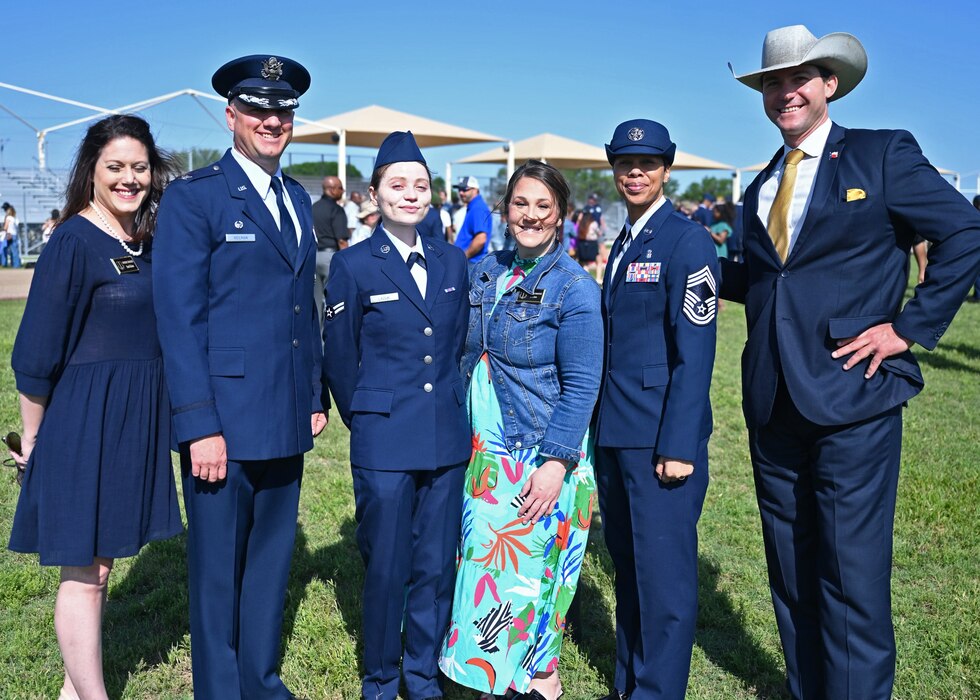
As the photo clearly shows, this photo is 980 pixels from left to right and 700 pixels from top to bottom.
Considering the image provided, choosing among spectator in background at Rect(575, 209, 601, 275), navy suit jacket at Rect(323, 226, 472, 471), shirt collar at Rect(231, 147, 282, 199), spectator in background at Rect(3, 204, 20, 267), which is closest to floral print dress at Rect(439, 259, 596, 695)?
navy suit jacket at Rect(323, 226, 472, 471)

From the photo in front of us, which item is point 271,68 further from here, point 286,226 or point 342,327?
point 342,327

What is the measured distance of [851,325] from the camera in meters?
2.78

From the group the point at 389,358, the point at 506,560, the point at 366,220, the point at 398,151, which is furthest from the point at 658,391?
the point at 366,220

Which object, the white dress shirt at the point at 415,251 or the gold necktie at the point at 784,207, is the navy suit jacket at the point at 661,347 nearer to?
the gold necktie at the point at 784,207

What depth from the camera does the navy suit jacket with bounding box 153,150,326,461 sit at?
9.01 feet

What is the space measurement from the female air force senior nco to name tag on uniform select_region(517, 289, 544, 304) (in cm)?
25

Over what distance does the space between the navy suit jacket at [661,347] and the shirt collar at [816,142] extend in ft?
1.39

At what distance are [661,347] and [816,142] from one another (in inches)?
33.5

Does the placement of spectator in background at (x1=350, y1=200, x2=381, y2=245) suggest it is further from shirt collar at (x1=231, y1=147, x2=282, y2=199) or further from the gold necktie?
the gold necktie

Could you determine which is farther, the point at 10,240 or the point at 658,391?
the point at 10,240

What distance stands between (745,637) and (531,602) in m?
1.27

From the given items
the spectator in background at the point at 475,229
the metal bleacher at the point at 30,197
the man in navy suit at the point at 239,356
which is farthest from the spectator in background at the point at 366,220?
the metal bleacher at the point at 30,197

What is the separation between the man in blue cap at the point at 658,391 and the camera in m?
2.92

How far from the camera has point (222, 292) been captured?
284 cm
